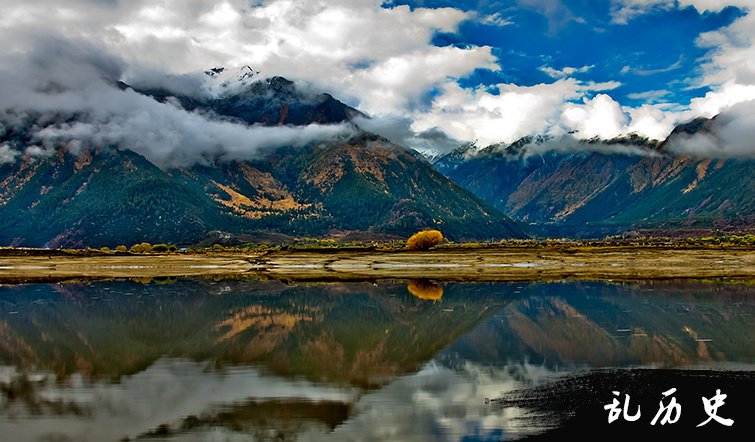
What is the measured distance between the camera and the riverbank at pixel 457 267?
125 metres

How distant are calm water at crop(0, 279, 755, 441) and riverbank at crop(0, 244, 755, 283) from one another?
3908 centimetres

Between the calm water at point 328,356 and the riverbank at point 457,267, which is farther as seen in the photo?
the riverbank at point 457,267

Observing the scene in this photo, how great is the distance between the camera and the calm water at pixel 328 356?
92.6ft

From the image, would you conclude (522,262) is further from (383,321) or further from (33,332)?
(33,332)

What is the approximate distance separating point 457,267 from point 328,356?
112m

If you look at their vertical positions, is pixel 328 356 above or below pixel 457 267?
above

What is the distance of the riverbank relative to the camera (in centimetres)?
12475

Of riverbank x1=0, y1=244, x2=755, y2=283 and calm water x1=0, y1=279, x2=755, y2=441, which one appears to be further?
riverbank x1=0, y1=244, x2=755, y2=283

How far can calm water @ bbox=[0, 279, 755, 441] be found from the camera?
92.6 feet

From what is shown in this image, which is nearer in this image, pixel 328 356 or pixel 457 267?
pixel 328 356

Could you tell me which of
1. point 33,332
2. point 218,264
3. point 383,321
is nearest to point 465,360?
point 383,321

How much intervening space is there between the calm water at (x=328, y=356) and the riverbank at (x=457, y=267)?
3908cm

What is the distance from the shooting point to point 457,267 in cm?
15450

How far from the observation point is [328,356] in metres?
44.8
